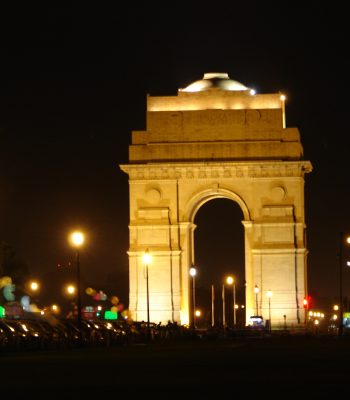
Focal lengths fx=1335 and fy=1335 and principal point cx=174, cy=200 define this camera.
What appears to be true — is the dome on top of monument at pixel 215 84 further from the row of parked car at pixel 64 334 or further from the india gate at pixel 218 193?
the row of parked car at pixel 64 334

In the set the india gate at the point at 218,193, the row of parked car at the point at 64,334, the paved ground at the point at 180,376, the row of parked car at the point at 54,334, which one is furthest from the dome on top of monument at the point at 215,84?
the paved ground at the point at 180,376

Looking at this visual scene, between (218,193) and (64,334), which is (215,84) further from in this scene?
(64,334)

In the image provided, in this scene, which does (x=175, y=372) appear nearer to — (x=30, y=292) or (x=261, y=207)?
(x=261, y=207)

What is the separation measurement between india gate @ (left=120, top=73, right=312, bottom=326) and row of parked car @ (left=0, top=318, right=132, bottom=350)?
24.0m

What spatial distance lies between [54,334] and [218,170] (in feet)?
106

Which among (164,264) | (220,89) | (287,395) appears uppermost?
(220,89)

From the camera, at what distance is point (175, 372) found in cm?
2531

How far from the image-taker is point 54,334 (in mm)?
45344

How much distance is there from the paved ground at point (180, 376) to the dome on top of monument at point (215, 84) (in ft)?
151

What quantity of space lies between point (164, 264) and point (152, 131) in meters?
7.75

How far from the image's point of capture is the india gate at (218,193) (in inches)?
3000

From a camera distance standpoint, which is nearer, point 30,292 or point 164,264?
point 164,264

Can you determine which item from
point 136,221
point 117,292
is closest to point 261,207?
point 136,221

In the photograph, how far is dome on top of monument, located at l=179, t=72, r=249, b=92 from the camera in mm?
78750
